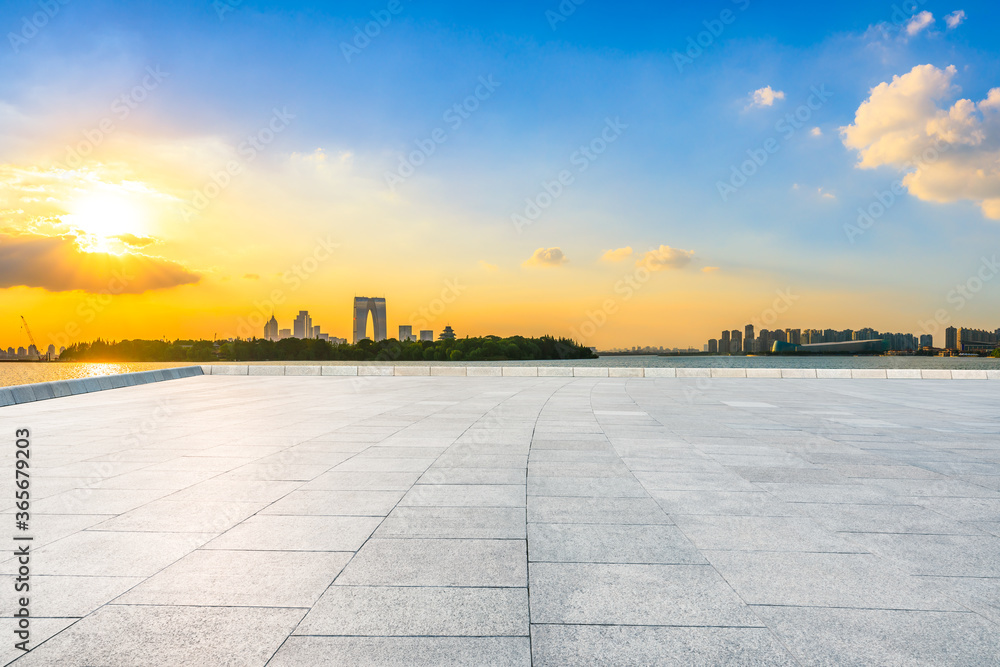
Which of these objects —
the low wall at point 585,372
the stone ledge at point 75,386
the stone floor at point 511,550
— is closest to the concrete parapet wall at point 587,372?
the low wall at point 585,372

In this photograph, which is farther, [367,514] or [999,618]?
[367,514]

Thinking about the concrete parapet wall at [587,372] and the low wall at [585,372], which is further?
the low wall at [585,372]

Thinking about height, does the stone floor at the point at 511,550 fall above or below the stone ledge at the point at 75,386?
below

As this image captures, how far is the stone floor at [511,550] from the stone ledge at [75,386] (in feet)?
34.3

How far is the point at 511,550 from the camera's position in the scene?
18.9ft

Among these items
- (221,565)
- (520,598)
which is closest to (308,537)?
(221,565)

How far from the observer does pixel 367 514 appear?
23.0 ft

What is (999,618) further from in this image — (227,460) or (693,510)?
(227,460)

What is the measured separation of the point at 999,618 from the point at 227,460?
10.3 m

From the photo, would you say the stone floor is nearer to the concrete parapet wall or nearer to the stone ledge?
the stone ledge

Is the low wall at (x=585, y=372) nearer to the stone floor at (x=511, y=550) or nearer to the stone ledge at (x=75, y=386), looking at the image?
the stone ledge at (x=75, y=386)

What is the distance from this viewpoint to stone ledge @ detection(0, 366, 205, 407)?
67.5ft

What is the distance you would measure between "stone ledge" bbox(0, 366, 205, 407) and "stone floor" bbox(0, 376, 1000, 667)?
10.4 meters

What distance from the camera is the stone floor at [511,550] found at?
4051 millimetres
